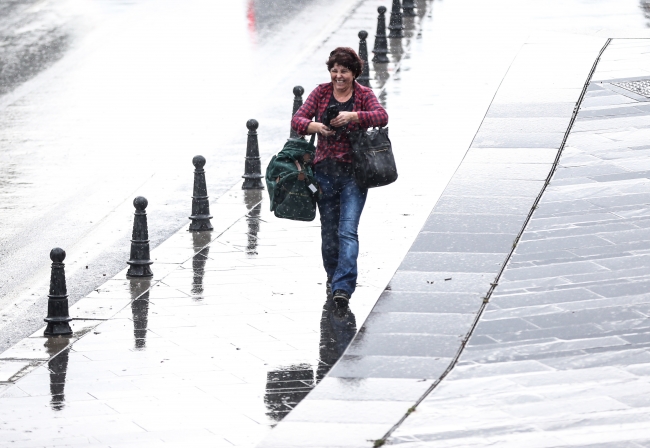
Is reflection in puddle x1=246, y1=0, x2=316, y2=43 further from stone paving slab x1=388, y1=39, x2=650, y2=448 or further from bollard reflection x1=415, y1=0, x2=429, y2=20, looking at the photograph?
stone paving slab x1=388, y1=39, x2=650, y2=448

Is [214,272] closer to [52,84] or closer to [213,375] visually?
[213,375]

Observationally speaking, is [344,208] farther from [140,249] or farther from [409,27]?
[409,27]

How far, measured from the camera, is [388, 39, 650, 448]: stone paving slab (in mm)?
7289

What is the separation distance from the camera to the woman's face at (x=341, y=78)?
934 cm

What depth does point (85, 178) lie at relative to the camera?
51.2 feet

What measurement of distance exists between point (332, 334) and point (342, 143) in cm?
147

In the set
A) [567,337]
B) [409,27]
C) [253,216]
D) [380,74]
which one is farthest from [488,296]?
[409,27]

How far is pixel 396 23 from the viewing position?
71.8ft

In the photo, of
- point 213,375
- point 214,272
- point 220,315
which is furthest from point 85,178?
point 213,375

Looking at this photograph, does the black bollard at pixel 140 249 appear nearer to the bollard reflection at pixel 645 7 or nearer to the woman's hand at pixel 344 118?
the woman's hand at pixel 344 118

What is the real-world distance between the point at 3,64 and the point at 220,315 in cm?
1298

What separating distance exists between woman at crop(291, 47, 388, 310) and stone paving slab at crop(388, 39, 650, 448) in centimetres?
Answer: 115

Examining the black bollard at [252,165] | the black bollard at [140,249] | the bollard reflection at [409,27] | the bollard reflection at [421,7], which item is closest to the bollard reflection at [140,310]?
the black bollard at [140,249]

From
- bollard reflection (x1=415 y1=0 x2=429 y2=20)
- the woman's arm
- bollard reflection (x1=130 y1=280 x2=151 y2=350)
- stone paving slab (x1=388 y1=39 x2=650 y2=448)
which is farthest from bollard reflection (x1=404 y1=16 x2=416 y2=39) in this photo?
the woman's arm
